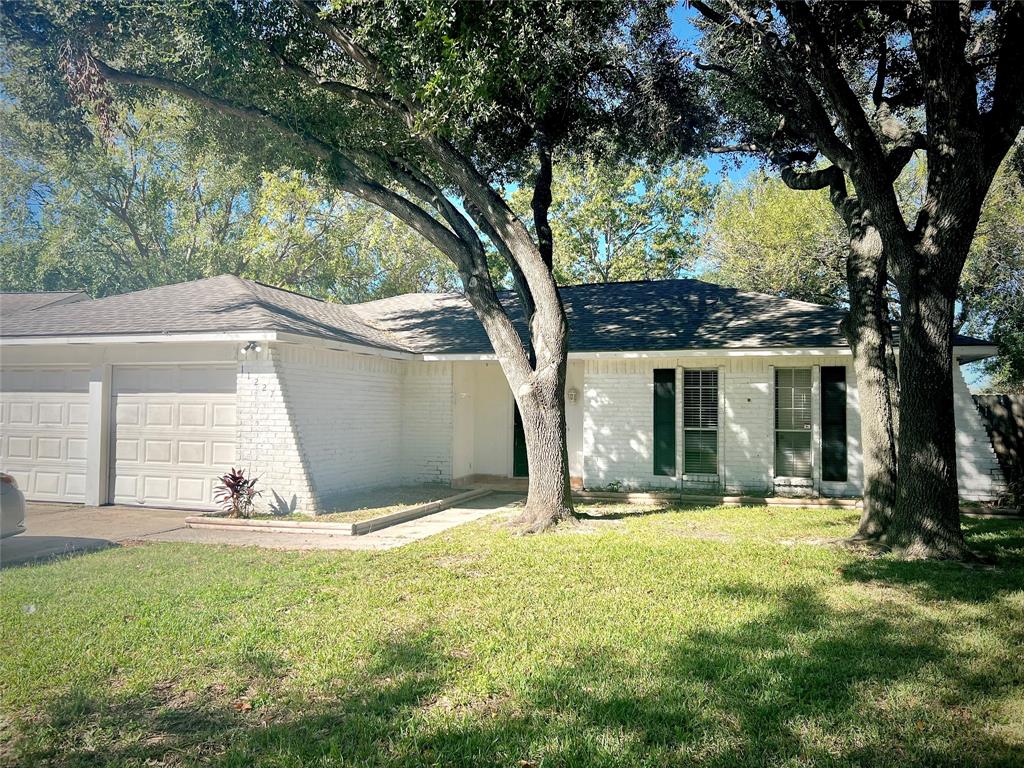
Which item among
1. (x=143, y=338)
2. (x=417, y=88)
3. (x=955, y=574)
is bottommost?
(x=955, y=574)

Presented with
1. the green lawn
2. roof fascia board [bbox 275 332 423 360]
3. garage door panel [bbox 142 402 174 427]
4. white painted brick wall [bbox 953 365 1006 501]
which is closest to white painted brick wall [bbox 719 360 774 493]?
white painted brick wall [bbox 953 365 1006 501]

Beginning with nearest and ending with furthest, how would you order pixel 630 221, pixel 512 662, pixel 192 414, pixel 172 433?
pixel 512 662, pixel 192 414, pixel 172 433, pixel 630 221

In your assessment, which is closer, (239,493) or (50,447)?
(239,493)

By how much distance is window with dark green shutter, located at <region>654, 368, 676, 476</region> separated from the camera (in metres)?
12.8

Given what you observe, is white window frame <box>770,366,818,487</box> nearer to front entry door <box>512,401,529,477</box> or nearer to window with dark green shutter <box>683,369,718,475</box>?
window with dark green shutter <box>683,369,718,475</box>

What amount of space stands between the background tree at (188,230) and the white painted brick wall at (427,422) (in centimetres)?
1176

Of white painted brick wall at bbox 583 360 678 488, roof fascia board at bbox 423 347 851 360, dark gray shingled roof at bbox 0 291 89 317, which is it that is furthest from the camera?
white painted brick wall at bbox 583 360 678 488

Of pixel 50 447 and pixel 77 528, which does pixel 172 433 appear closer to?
pixel 50 447

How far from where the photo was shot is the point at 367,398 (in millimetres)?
12898

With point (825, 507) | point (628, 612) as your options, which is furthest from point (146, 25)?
point (825, 507)

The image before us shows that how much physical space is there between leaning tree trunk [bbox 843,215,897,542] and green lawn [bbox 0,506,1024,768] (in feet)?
4.22

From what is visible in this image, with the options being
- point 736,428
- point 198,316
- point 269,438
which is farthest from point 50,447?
point 736,428

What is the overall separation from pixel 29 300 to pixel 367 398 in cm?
674

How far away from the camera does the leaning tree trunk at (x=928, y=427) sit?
721 centimetres
